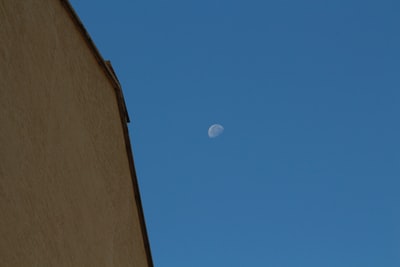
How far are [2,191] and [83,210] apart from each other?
1.41 meters

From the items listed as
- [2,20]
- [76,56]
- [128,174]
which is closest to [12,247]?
[2,20]

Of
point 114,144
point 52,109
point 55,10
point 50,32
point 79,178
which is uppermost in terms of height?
point 55,10

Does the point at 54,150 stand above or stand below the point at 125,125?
below

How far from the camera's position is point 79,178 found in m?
4.41

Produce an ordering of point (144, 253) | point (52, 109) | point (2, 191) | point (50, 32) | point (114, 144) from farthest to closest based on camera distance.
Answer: point (144, 253)
point (114, 144)
point (50, 32)
point (52, 109)
point (2, 191)

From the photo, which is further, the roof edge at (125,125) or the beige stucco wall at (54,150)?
the roof edge at (125,125)

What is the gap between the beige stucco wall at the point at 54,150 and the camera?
3266 mm

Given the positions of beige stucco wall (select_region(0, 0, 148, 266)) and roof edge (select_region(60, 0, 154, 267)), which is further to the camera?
roof edge (select_region(60, 0, 154, 267))

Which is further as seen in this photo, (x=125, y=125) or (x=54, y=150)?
(x=125, y=125)

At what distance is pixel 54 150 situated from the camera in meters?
3.95

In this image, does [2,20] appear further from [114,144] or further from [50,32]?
[114,144]

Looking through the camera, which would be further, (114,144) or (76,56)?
(114,144)

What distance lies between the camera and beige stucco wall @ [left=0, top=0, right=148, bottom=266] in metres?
3.27

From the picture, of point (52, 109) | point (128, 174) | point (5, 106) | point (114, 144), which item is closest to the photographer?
point (5, 106)
